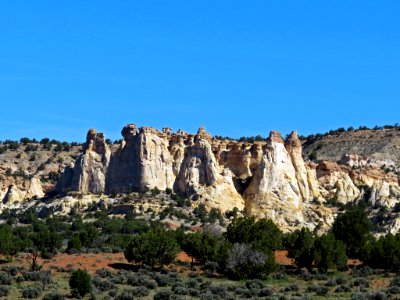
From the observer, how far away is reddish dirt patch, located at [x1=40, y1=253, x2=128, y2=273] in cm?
7188

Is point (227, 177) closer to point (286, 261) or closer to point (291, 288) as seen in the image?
point (286, 261)

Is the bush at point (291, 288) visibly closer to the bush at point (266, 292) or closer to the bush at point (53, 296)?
the bush at point (266, 292)

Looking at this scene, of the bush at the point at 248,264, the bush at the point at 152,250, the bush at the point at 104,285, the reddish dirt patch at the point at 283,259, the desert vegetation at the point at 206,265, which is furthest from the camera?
the reddish dirt patch at the point at 283,259

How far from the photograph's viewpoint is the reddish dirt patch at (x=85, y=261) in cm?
7188

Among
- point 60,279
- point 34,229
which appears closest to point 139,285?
point 60,279

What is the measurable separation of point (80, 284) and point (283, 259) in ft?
101

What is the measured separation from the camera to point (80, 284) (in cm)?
5469

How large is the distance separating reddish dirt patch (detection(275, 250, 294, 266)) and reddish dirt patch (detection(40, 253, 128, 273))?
13.6 meters

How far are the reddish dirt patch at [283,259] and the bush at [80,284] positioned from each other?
1043 inches

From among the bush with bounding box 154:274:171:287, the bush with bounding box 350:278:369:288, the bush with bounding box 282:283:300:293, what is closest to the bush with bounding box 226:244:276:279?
the bush with bounding box 282:283:300:293

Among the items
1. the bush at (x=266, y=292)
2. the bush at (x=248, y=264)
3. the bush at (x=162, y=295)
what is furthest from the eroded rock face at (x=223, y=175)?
the bush at (x=162, y=295)

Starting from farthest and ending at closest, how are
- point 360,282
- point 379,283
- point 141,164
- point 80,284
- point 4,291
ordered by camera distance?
1. point 141,164
2. point 379,283
3. point 360,282
4. point 4,291
5. point 80,284

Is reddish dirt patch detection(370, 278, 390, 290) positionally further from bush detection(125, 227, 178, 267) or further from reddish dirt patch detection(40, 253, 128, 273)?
reddish dirt patch detection(40, 253, 128, 273)

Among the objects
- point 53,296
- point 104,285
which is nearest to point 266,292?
point 104,285
